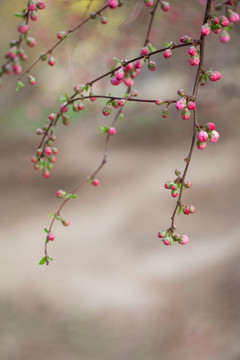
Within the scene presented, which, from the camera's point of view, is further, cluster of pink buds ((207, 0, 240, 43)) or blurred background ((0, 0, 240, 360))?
blurred background ((0, 0, 240, 360))

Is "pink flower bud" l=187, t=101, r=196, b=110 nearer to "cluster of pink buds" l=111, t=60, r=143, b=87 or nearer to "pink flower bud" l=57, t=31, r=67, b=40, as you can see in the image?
"cluster of pink buds" l=111, t=60, r=143, b=87

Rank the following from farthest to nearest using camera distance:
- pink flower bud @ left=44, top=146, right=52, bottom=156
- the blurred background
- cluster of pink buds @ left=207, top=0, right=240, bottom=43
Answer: the blurred background
pink flower bud @ left=44, top=146, right=52, bottom=156
cluster of pink buds @ left=207, top=0, right=240, bottom=43

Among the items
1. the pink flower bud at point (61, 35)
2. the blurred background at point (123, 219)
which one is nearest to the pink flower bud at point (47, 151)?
the pink flower bud at point (61, 35)

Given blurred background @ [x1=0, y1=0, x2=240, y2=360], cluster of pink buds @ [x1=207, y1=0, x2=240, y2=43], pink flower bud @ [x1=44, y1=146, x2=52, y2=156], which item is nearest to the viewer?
cluster of pink buds @ [x1=207, y1=0, x2=240, y2=43]

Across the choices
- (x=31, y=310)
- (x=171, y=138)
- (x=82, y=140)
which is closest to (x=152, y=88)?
(x=171, y=138)

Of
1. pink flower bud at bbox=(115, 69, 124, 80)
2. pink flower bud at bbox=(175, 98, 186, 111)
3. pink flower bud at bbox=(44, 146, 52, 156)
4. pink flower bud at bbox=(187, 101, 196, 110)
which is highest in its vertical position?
pink flower bud at bbox=(44, 146, 52, 156)

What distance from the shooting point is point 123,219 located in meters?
1.27

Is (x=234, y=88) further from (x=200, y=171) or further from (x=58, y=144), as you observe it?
(x=58, y=144)

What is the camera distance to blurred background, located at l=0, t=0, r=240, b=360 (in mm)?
925

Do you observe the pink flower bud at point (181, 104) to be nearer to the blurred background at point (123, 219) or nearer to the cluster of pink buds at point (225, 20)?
the cluster of pink buds at point (225, 20)

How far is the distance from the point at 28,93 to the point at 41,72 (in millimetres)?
150

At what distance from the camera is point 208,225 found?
1148 millimetres

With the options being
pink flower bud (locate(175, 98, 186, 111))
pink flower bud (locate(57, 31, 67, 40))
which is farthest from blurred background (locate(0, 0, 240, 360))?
pink flower bud (locate(175, 98, 186, 111))

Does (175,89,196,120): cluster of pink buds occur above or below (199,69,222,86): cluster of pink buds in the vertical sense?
below
